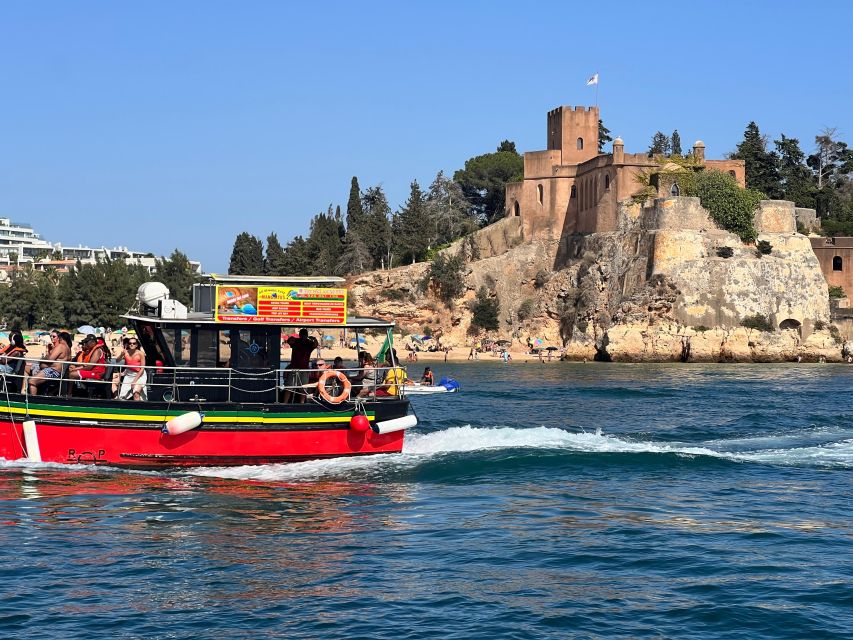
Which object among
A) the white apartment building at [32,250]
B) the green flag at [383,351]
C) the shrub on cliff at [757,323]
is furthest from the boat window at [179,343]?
the white apartment building at [32,250]

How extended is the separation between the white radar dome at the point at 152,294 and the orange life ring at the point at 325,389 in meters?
3.29

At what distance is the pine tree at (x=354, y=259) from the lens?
86.9 metres

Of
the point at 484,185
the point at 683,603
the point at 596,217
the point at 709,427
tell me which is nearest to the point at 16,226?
the point at 484,185

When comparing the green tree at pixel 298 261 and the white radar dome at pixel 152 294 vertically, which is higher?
the green tree at pixel 298 261

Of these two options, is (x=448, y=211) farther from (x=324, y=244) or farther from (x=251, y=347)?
(x=251, y=347)

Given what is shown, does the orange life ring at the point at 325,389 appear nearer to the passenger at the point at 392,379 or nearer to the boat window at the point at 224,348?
the passenger at the point at 392,379

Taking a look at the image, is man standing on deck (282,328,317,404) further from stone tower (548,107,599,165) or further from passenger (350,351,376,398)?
stone tower (548,107,599,165)

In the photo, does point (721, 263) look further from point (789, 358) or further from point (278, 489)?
point (278, 489)

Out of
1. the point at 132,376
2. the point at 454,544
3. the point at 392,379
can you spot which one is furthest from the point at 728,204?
the point at 454,544

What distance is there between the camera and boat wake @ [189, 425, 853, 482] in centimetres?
1938

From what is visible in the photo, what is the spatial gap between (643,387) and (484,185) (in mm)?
65134

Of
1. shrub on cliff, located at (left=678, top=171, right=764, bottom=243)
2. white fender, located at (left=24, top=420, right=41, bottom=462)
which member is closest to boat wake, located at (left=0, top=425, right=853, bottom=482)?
white fender, located at (left=24, top=420, right=41, bottom=462)

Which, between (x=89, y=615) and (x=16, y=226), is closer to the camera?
(x=89, y=615)

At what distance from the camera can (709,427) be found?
28938 mm
